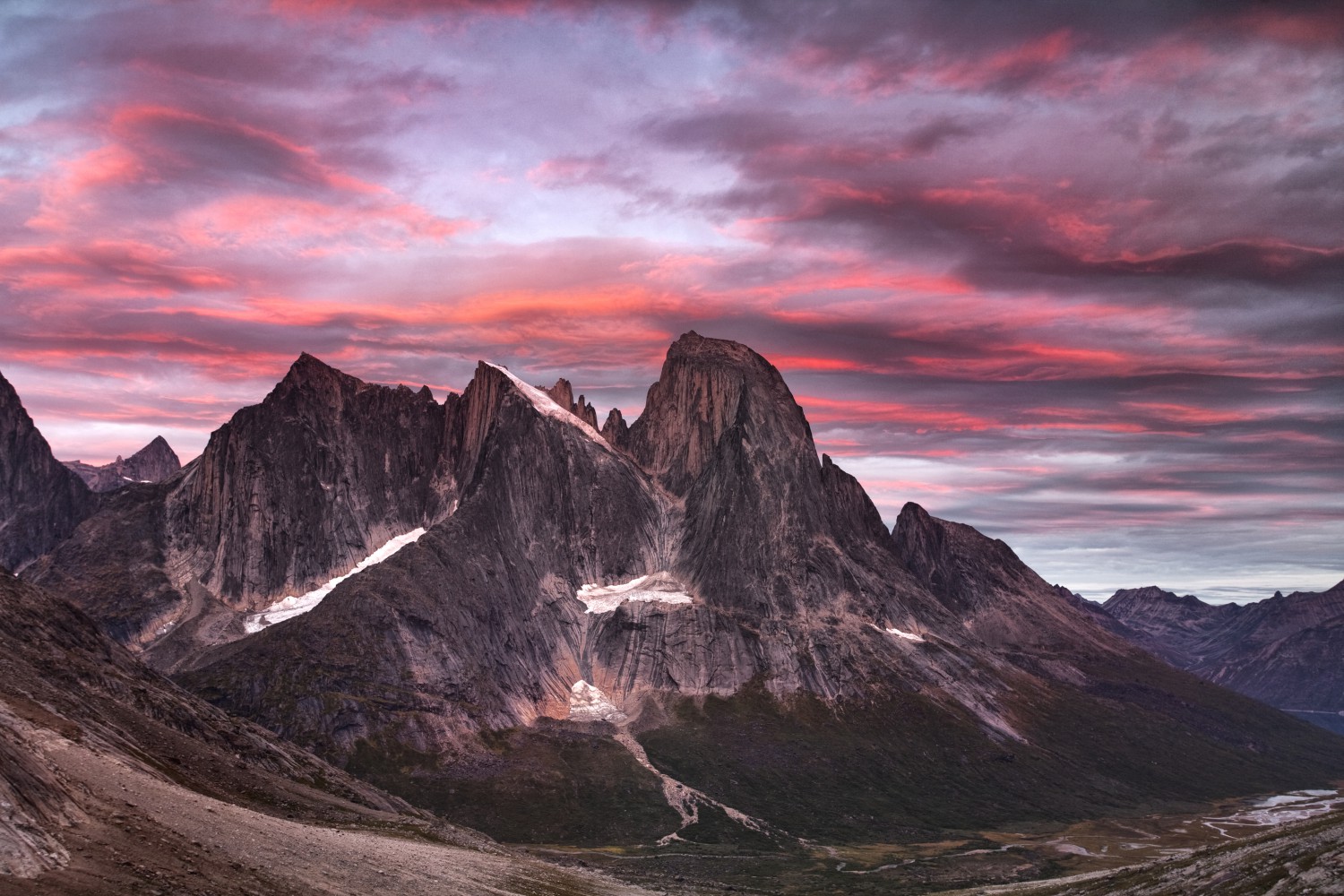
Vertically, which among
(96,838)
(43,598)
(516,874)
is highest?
(43,598)

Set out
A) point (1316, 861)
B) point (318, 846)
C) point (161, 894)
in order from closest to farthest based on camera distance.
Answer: point (161, 894), point (1316, 861), point (318, 846)

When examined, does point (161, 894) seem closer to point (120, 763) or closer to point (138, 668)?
point (120, 763)

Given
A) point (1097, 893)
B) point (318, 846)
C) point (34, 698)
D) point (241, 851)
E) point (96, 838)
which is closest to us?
point (96, 838)

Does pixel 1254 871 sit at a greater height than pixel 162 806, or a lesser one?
lesser

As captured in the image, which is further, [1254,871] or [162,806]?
[1254,871]

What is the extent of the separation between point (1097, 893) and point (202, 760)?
385 ft

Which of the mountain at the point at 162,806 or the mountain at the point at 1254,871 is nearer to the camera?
the mountain at the point at 162,806

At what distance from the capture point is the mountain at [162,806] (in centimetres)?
8319

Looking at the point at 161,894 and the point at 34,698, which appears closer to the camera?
the point at 161,894

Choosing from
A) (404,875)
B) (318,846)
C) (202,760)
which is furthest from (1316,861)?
(202,760)

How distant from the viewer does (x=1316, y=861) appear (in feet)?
359

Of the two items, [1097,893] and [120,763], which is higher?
[120,763]

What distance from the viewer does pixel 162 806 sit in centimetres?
10512

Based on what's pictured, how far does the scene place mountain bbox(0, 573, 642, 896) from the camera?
83188 mm
